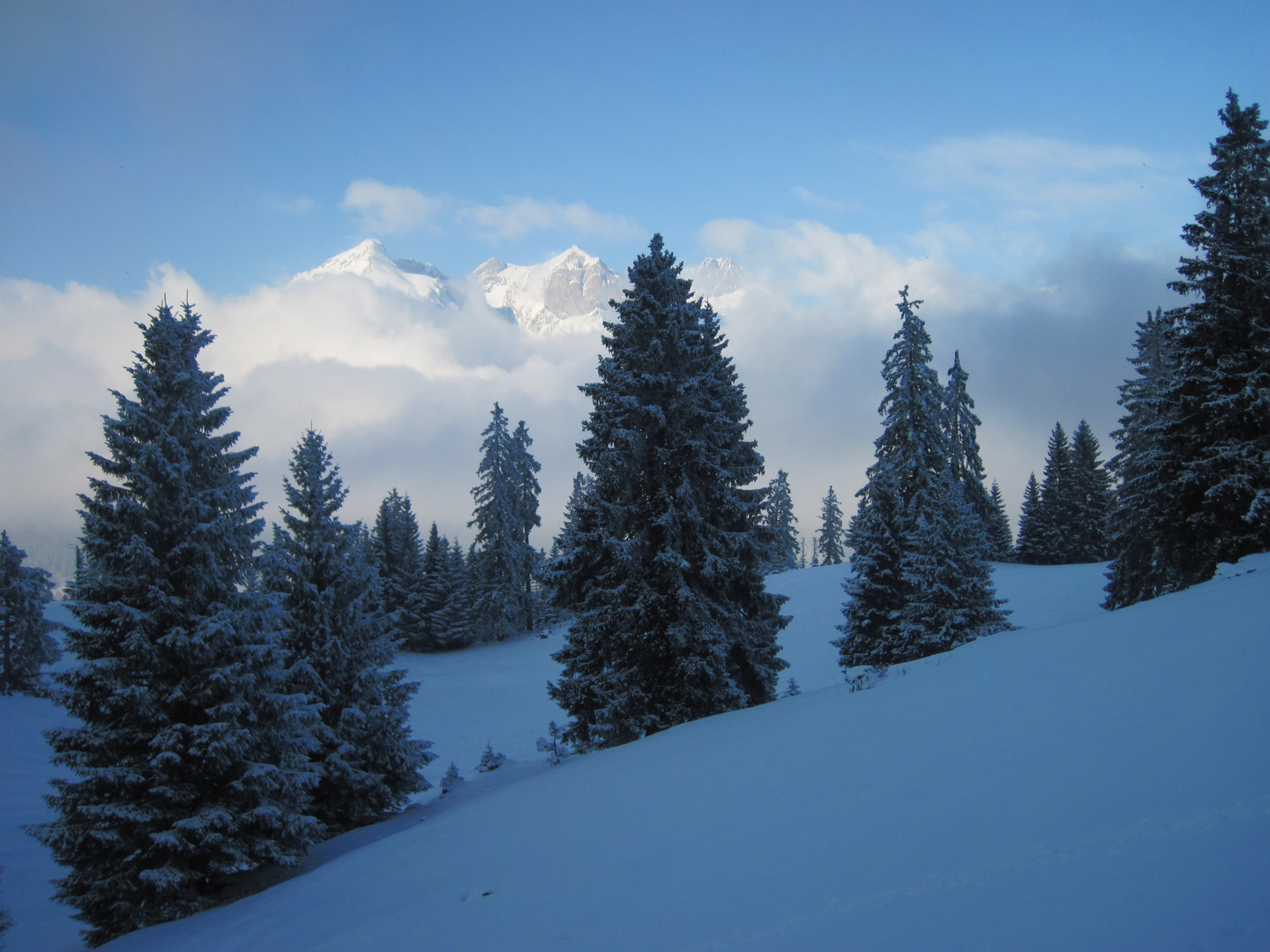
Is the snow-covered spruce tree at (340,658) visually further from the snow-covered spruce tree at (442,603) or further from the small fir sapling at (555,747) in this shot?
the snow-covered spruce tree at (442,603)

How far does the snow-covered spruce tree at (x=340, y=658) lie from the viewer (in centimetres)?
1412

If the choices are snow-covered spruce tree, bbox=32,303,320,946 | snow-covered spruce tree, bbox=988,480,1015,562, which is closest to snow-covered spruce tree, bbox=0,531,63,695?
snow-covered spruce tree, bbox=32,303,320,946

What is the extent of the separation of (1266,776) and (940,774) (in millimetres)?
1865

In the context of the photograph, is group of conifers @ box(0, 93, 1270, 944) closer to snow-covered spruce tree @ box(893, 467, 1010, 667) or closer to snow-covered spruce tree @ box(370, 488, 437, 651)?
snow-covered spruce tree @ box(893, 467, 1010, 667)

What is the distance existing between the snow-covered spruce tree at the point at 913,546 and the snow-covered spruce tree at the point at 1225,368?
4.88 meters

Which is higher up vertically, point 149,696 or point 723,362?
point 723,362

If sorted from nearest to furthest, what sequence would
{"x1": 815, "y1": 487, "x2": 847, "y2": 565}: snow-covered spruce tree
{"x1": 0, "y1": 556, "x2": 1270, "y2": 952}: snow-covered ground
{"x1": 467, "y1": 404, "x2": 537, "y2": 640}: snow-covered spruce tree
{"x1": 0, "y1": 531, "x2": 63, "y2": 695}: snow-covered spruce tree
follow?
{"x1": 0, "y1": 556, "x2": 1270, "y2": 952}: snow-covered ground < {"x1": 0, "y1": 531, "x2": 63, "y2": 695}: snow-covered spruce tree < {"x1": 467, "y1": 404, "x2": 537, "y2": 640}: snow-covered spruce tree < {"x1": 815, "y1": 487, "x2": 847, "y2": 565}: snow-covered spruce tree

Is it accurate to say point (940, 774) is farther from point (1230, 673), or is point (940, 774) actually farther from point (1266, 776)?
point (1230, 673)

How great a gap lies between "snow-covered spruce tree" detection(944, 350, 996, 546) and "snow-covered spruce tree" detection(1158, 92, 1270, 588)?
23215mm

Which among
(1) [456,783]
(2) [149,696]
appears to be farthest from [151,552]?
(1) [456,783]

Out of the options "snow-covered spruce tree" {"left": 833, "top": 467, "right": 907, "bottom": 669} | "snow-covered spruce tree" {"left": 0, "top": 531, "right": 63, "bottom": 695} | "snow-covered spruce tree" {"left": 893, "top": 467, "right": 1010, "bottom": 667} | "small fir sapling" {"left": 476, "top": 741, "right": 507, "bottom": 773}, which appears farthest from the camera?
"snow-covered spruce tree" {"left": 0, "top": 531, "right": 63, "bottom": 695}

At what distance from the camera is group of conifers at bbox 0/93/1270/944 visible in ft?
33.3

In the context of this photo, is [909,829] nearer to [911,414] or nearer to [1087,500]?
[911,414]

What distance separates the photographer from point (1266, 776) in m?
3.69
